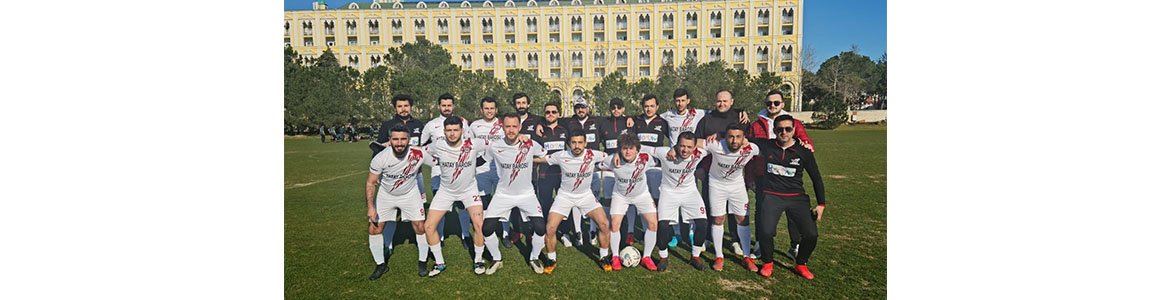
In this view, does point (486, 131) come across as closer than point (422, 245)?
No

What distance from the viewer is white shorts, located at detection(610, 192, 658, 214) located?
4703 mm

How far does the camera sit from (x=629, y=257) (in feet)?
15.6

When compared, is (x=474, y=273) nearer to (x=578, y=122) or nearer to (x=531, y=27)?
(x=578, y=122)

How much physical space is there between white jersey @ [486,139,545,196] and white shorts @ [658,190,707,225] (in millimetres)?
1361

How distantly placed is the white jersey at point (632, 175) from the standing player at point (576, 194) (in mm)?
240

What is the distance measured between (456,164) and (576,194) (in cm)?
123

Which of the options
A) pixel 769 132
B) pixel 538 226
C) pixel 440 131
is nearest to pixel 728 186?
pixel 769 132

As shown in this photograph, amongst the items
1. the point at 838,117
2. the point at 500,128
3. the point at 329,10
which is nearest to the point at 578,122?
the point at 500,128

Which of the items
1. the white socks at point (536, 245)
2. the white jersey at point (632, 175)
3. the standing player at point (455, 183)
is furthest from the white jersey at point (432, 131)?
the white jersey at point (632, 175)

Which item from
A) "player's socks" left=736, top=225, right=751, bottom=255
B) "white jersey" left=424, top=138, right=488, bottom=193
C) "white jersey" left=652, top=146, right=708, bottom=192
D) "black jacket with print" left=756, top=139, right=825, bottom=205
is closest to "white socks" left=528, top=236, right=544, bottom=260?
"white jersey" left=424, top=138, right=488, bottom=193

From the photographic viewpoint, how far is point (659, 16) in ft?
21.4

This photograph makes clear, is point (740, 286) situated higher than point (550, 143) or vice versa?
point (550, 143)

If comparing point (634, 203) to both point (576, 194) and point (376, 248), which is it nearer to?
point (576, 194)

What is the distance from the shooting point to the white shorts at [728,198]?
15.3 ft
